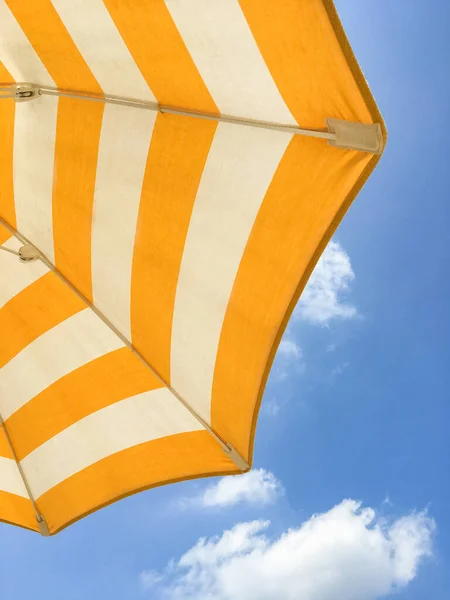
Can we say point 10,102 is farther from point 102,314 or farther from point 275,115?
point 275,115

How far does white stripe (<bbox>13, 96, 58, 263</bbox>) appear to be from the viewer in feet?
7.33

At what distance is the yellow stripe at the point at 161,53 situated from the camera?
→ 1.62 m

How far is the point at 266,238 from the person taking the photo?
5.71 ft

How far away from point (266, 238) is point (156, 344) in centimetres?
79

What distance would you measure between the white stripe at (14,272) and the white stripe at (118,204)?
14.7 inches

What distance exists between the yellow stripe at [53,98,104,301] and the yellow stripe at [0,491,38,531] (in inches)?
45.6

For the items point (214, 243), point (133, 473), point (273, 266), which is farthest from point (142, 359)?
point (273, 266)

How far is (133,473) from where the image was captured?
253 centimetres

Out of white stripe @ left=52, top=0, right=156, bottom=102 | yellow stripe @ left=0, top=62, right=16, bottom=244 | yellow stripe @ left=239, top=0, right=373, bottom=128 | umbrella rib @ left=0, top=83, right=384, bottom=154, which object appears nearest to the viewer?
yellow stripe @ left=239, top=0, right=373, bottom=128

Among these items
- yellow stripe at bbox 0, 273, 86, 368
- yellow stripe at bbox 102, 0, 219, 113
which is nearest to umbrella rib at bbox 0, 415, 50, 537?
yellow stripe at bbox 0, 273, 86, 368

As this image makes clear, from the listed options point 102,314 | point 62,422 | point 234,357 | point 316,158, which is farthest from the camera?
point 62,422

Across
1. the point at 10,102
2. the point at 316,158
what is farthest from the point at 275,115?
the point at 10,102

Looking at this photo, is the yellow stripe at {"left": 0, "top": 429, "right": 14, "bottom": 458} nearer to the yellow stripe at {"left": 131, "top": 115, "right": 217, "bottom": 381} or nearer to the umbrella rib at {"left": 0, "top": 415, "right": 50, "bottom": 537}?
the umbrella rib at {"left": 0, "top": 415, "right": 50, "bottom": 537}

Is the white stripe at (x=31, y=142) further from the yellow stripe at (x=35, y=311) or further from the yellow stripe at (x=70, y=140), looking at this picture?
the yellow stripe at (x=35, y=311)
